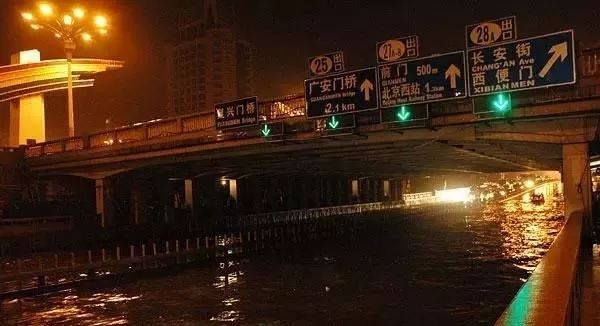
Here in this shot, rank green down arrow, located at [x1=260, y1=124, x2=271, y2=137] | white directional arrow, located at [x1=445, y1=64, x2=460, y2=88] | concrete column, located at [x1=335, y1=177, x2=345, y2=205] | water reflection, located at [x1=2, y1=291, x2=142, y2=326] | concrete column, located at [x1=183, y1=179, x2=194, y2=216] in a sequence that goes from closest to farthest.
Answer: water reflection, located at [x1=2, y1=291, x2=142, y2=326] < white directional arrow, located at [x1=445, y1=64, x2=460, y2=88] < green down arrow, located at [x1=260, y1=124, x2=271, y2=137] < concrete column, located at [x1=183, y1=179, x2=194, y2=216] < concrete column, located at [x1=335, y1=177, x2=345, y2=205]

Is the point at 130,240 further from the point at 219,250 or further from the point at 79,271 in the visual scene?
the point at 79,271

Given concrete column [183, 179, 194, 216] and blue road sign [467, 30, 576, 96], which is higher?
blue road sign [467, 30, 576, 96]

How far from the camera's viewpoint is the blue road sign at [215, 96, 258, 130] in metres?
28.4

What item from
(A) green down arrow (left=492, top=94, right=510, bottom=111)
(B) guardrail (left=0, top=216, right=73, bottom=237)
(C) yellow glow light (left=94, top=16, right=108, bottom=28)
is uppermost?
(C) yellow glow light (left=94, top=16, right=108, bottom=28)

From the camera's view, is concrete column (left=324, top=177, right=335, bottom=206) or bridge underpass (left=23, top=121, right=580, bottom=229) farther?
concrete column (left=324, top=177, right=335, bottom=206)

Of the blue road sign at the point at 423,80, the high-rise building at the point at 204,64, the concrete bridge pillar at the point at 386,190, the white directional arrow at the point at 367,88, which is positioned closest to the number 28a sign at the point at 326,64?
the white directional arrow at the point at 367,88

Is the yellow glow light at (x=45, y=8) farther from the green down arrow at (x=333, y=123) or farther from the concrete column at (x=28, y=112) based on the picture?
the concrete column at (x=28, y=112)

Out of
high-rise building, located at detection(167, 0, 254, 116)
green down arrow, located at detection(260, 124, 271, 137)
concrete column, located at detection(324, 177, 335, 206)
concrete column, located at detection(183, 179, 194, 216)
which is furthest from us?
high-rise building, located at detection(167, 0, 254, 116)

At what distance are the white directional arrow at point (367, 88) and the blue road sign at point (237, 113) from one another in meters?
5.95

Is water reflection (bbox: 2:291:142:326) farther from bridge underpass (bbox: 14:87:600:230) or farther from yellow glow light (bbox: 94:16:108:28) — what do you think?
yellow glow light (bbox: 94:16:108:28)

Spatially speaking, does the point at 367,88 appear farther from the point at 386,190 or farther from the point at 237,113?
the point at 386,190

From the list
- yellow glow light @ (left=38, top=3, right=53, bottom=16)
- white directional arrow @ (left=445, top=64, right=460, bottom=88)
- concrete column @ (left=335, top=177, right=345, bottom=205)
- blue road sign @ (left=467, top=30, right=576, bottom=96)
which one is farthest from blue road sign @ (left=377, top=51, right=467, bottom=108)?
concrete column @ (left=335, top=177, right=345, bottom=205)

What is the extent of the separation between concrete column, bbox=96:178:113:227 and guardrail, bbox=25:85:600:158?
378 cm

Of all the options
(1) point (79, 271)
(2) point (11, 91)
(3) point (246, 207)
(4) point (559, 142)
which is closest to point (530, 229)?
(4) point (559, 142)
